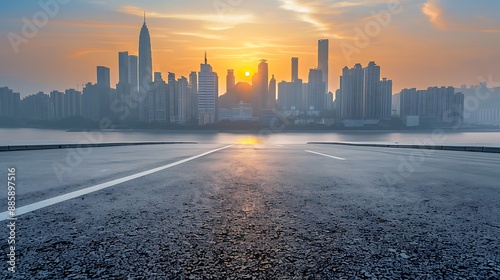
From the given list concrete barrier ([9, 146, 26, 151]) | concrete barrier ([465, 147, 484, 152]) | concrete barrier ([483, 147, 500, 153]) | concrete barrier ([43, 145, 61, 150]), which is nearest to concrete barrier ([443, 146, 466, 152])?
concrete barrier ([465, 147, 484, 152])

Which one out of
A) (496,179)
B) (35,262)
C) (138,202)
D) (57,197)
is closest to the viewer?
(35,262)

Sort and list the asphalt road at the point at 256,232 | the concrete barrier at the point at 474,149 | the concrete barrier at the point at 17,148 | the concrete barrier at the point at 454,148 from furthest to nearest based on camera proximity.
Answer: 1. the concrete barrier at the point at 454,148
2. the concrete barrier at the point at 474,149
3. the concrete barrier at the point at 17,148
4. the asphalt road at the point at 256,232

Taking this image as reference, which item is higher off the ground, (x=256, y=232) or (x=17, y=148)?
(x=256, y=232)

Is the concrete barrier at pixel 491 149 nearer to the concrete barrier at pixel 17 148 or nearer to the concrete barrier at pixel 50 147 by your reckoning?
the concrete barrier at pixel 50 147

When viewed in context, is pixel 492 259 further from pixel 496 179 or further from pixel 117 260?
pixel 496 179

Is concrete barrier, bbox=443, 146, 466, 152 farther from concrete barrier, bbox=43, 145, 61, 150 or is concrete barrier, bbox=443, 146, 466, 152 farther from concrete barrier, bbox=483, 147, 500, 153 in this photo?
concrete barrier, bbox=43, 145, 61, 150

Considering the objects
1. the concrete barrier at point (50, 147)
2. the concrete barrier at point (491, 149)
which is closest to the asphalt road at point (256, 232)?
the concrete barrier at point (491, 149)

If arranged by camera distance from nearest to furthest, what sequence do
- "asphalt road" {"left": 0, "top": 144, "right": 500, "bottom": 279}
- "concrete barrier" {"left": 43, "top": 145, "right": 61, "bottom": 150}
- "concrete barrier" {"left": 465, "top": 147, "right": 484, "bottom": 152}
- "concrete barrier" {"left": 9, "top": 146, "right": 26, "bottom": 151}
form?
"asphalt road" {"left": 0, "top": 144, "right": 500, "bottom": 279}
"concrete barrier" {"left": 9, "top": 146, "right": 26, "bottom": 151}
"concrete barrier" {"left": 465, "top": 147, "right": 484, "bottom": 152}
"concrete barrier" {"left": 43, "top": 145, "right": 61, "bottom": 150}

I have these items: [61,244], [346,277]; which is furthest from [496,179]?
[61,244]

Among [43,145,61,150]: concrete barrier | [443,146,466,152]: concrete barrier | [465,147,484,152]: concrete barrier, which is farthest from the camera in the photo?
[443,146,466,152]: concrete barrier

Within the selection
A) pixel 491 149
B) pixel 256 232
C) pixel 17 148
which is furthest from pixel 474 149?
pixel 17 148

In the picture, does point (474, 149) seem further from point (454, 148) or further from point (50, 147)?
point (50, 147)
